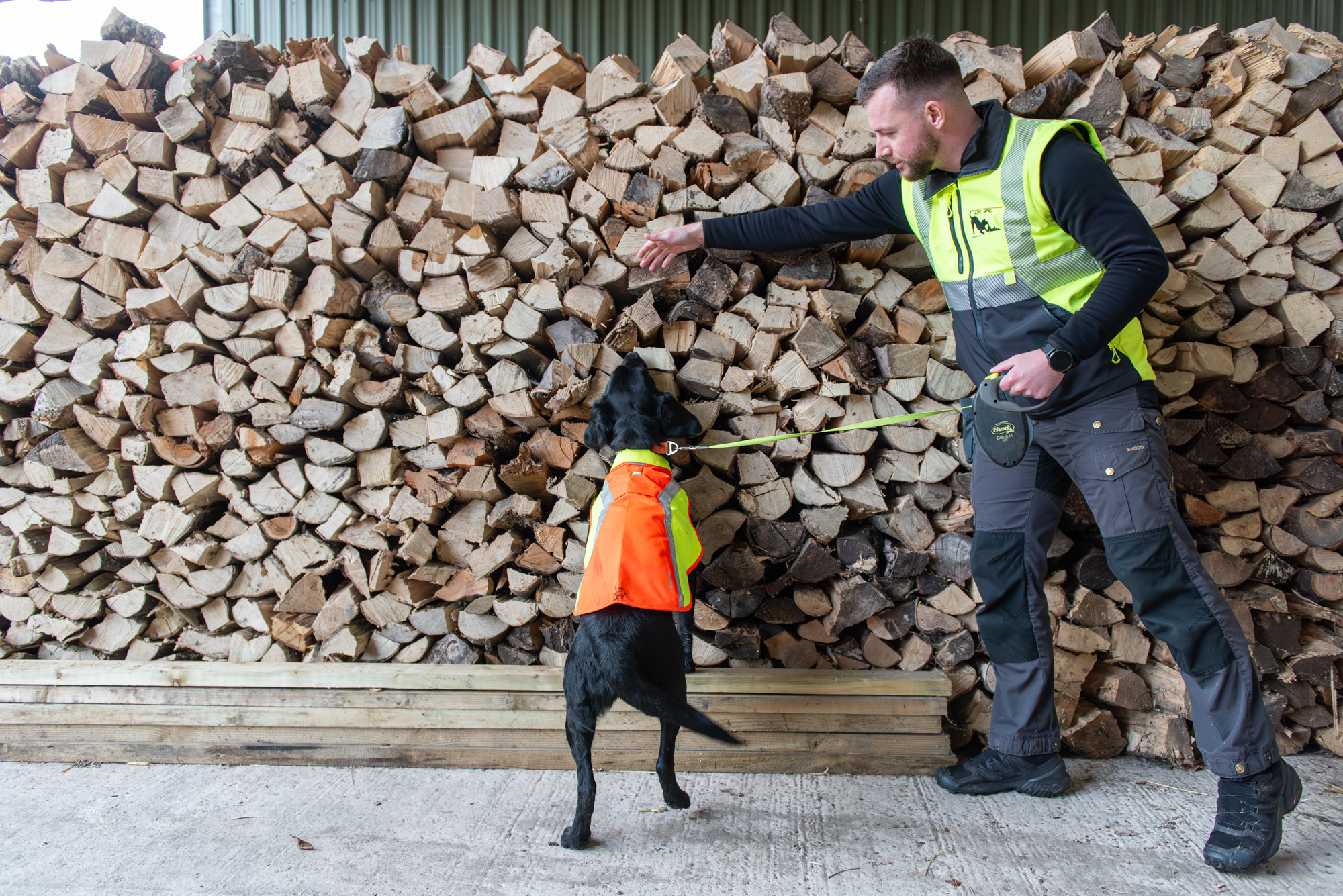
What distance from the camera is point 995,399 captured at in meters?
1.84

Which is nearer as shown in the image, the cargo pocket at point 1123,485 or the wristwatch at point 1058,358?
the wristwatch at point 1058,358

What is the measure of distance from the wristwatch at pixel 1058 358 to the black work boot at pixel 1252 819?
110cm

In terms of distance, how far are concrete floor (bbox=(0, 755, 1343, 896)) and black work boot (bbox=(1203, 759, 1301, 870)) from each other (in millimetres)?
56

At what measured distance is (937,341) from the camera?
231 cm

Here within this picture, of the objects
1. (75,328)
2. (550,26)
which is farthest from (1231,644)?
(550,26)

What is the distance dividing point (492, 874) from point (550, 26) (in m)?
3.92

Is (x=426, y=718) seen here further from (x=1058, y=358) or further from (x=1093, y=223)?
(x=1093, y=223)

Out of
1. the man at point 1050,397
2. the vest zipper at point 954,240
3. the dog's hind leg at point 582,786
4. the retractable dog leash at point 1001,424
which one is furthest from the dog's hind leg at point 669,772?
the vest zipper at point 954,240

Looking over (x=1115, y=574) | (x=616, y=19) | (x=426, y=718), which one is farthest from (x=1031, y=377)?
(x=616, y=19)

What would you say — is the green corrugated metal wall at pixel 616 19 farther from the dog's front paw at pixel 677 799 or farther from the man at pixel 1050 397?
the dog's front paw at pixel 677 799

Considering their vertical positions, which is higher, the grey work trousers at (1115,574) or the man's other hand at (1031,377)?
the man's other hand at (1031,377)

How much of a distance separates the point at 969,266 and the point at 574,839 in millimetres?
1863

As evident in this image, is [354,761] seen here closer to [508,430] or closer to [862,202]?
[508,430]

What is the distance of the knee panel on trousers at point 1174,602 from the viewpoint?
5.52 feet
